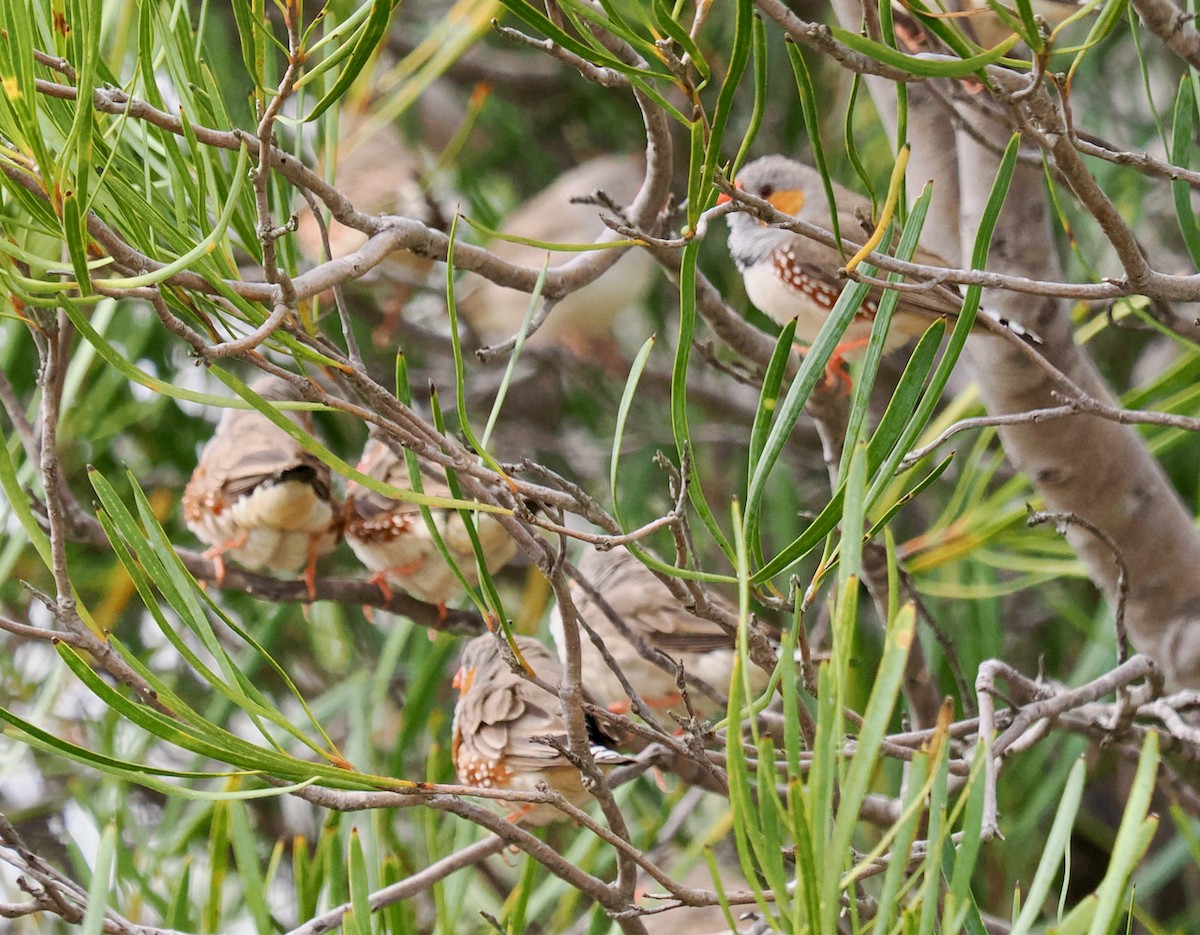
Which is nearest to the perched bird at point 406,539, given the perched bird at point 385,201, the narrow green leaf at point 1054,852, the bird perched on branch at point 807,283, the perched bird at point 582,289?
the bird perched on branch at point 807,283

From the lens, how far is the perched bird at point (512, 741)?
6.94ft

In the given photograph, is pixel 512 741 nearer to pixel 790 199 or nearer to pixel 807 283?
pixel 807 283

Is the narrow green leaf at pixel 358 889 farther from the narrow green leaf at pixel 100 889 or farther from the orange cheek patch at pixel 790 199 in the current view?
the orange cheek patch at pixel 790 199

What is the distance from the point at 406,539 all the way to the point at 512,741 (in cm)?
52

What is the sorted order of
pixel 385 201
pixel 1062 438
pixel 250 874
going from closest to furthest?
pixel 250 874 < pixel 1062 438 < pixel 385 201

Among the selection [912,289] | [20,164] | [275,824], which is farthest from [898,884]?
[275,824]

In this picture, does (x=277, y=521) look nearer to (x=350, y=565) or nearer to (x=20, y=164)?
(x=350, y=565)

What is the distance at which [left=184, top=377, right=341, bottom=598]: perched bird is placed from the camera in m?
2.40

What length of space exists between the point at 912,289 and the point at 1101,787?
2.81 m

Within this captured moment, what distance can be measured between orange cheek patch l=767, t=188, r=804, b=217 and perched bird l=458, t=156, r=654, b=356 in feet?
1.85

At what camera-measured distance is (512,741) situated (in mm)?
2154

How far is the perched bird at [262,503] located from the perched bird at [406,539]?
0.06 meters

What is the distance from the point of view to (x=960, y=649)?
2.58 meters

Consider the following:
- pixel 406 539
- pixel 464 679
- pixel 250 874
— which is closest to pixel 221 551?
pixel 406 539
